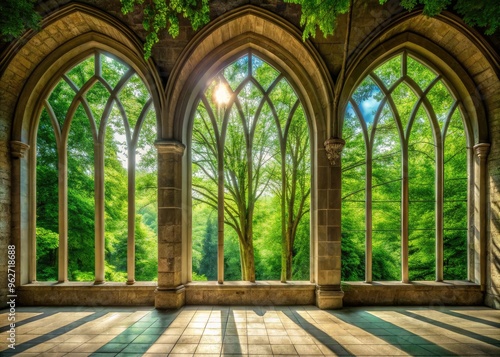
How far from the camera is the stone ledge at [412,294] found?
504 cm

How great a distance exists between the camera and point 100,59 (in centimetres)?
549

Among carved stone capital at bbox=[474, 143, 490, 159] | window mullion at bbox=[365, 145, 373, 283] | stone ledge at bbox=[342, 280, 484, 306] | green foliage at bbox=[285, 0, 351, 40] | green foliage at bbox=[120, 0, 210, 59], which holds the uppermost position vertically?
green foliage at bbox=[120, 0, 210, 59]

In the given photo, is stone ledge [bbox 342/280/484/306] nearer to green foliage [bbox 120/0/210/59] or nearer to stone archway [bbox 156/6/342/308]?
stone archway [bbox 156/6/342/308]

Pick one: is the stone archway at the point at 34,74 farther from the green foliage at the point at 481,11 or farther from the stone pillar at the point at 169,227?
the green foliage at the point at 481,11

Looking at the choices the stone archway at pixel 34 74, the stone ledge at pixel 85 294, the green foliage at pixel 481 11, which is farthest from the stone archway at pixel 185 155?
the green foliage at pixel 481 11

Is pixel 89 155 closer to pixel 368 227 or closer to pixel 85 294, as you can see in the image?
pixel 85 294

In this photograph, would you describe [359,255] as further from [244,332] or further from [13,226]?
[13,226]

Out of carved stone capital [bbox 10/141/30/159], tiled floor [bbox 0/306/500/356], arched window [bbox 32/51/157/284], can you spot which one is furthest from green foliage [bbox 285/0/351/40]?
carved stone capital [bbox 10/141/30/159]

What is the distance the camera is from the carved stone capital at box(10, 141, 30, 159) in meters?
5.06

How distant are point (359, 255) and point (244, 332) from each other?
342cm

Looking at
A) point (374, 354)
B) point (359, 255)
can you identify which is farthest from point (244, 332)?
point (359, 255)

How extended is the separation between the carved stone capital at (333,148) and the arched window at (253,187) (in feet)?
3.06

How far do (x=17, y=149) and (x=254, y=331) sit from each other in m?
5.79

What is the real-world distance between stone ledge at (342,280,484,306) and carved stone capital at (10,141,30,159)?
7.16m
